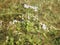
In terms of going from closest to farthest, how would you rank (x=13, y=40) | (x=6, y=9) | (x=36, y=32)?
(x=13, y=40) < (x=36, y=32) < (x=6, y=9)

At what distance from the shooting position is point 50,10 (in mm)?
6957

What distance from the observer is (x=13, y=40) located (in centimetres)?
553

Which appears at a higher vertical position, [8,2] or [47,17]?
[8,2]

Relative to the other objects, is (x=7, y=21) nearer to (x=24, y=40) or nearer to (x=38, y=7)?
(x=24, y=40)

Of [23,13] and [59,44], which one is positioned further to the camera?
[23,13]

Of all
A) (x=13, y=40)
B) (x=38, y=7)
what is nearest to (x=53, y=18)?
(x=38, y=7)

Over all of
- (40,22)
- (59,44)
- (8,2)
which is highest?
(8,2)

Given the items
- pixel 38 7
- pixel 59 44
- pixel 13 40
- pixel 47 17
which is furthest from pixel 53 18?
pixel 13 40

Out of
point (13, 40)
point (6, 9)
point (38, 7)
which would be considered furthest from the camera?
point (38, 7)

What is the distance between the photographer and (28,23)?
6031mm

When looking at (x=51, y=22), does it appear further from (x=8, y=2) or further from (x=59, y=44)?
(x=8, y=2)

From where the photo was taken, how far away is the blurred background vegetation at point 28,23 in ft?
18.5

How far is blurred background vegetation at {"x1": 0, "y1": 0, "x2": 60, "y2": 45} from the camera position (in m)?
5.63

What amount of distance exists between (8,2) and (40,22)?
123 centimetres
